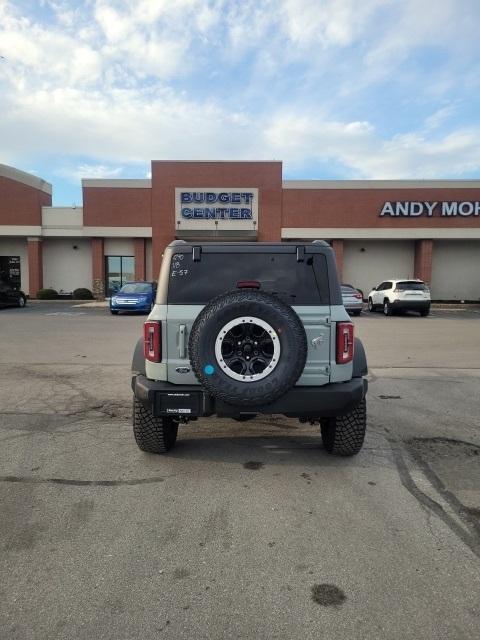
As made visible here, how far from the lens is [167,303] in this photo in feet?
13.9

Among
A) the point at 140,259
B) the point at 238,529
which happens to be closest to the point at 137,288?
the point at 140,259

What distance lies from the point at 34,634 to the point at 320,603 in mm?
1399

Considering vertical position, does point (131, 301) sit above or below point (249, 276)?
below

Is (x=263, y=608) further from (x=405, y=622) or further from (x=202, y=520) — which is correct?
(x=202, y=520)

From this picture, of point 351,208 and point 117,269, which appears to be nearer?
point 351,208

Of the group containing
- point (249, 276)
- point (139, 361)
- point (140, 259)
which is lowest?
point (139, 361)

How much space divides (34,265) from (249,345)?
31.4 m

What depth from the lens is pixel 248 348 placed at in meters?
3.88

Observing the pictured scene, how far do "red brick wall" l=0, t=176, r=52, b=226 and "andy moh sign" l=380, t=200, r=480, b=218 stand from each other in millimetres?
22108

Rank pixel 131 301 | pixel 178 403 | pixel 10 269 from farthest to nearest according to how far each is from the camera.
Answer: pixel 10 269 → pixel 131 301 → pixel 178 403

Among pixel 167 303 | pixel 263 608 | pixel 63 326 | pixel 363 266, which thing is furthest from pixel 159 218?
pixel 263 608

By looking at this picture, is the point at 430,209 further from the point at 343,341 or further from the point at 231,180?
the point at 343,341

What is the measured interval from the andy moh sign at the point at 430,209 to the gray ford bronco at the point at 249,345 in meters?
27.7

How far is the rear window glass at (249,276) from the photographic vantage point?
4.27 metres
